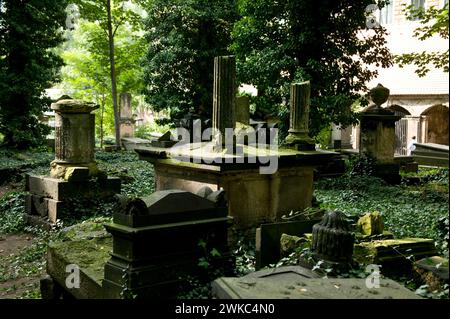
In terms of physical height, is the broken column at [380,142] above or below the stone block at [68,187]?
above

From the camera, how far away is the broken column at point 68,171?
10188 millimetres

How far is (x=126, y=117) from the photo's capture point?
89.2ft

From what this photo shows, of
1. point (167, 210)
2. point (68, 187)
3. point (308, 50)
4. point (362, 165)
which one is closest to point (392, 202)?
point (362, 165)

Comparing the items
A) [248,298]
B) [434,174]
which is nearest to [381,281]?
[248,298]

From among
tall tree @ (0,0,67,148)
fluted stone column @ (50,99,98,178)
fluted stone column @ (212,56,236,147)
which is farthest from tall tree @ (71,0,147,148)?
fluted stone column @ (212,56,236,147)

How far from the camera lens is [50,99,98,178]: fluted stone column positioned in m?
10.4

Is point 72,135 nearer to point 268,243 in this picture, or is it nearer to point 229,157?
point 229,157

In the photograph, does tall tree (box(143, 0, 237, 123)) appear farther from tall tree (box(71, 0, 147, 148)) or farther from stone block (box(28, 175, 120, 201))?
stone block (box(28, 175, 120, 201))

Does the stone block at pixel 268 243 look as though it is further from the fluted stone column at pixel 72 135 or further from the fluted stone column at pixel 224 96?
the fluted stone column at pixel 72 135

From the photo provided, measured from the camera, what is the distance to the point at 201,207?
575 cm

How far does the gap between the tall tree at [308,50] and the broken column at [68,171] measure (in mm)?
6154

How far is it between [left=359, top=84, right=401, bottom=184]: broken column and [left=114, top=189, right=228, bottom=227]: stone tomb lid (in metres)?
10.0

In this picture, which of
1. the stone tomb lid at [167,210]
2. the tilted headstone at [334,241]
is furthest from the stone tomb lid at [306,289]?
the stone tomb lid at [167,210]
